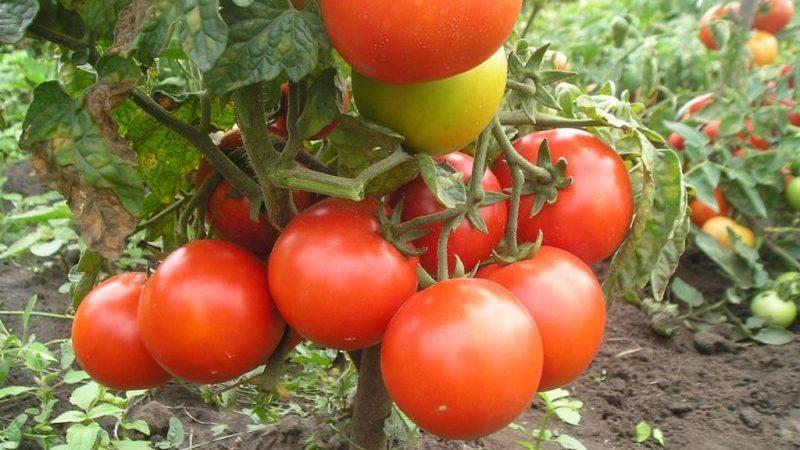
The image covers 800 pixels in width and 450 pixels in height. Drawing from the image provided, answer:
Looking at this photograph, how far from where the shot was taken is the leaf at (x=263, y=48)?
2.17 feet

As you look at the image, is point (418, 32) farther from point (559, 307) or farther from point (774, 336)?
point (774, 336)

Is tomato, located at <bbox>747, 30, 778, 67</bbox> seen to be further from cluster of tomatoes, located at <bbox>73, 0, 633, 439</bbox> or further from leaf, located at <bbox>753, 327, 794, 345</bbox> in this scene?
cluster of tomatoes, located at <bbox>73, 0, 633, 439</bbox>

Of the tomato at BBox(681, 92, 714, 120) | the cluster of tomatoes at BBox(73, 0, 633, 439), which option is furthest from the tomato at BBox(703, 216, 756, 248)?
the cluster of tomatoes at BBox(73, 0, 633, 439)

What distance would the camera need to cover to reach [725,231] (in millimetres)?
2314

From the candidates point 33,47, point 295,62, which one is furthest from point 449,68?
point 33,47

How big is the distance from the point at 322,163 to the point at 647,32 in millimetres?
3112

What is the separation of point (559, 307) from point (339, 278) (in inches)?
9.5

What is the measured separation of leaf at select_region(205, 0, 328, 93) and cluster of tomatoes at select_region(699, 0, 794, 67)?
8.38ft

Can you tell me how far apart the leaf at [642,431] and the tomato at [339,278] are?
42.1 inches

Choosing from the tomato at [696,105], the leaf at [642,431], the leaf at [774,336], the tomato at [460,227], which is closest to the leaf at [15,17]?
the tomato at [460,227]

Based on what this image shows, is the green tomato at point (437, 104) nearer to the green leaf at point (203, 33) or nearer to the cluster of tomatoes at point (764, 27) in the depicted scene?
the green leaf at point (203, 33)

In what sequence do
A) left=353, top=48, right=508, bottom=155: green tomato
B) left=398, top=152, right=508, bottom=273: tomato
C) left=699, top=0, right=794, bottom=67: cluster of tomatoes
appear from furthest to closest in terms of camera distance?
left=699, top=0, right=794, bottom=67: cluster of tomatoes
left=398, top=152, right=508, bottom=273: tomato
left=353, top=48, right=508, bottom=155: green tomato

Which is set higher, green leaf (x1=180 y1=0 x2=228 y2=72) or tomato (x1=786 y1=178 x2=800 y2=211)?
green leaf (x1=180 y1=0 x2=228 y2=72)

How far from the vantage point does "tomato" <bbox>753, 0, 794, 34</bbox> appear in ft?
9.82
